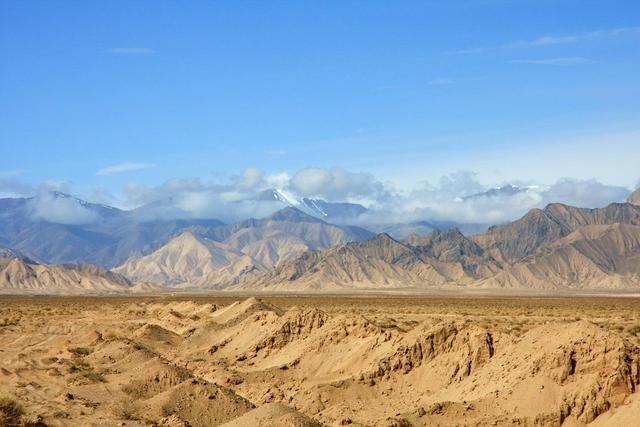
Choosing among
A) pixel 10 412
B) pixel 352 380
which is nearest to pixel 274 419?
pixel 10 412

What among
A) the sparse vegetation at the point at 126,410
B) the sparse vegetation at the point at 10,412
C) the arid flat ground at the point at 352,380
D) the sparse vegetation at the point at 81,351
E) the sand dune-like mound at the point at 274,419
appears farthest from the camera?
the sparse vegetation at the point at 81,351

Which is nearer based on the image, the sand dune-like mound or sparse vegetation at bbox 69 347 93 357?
the sand dune-like mound

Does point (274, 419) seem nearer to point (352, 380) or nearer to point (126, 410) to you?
point (126, 410)

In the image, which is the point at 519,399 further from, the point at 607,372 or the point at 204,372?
the point at 204,372

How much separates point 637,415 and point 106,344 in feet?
80.6

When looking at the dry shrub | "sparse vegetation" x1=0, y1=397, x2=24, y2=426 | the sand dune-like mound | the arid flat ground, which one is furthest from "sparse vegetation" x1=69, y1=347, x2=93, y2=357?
the sand dune-like mound

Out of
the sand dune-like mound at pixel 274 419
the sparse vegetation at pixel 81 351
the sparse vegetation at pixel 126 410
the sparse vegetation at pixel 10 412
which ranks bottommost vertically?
the sparse vegetation at pixel 81 351

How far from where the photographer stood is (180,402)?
22.7 metres

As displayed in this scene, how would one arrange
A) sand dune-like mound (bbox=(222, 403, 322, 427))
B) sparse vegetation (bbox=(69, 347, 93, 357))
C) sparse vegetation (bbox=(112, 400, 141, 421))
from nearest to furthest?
sand dune-like mound (bbox=(222, 403, 322, 427))
sparse vegetation (bbox=(112, 400, 141, 421))
sparse vegetation (bbox=(69, 347, 93, 357))

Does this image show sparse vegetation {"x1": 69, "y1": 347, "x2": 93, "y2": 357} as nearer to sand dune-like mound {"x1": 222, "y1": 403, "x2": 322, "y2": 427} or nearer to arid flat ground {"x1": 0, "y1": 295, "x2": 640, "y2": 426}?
arid flat ground {"x1": 0, "y1": 295, "x2": 640, "y2": 426}

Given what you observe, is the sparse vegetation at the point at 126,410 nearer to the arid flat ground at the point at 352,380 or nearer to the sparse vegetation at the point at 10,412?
the arid flat ground at the point at 352,380

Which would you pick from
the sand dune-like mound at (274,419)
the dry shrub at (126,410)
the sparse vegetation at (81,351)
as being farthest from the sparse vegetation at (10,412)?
the sparse vegetation at (81,351)

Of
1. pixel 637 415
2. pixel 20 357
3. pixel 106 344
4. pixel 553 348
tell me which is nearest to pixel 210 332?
pixel 106 344

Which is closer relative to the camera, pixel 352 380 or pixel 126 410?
pixel 126 410
